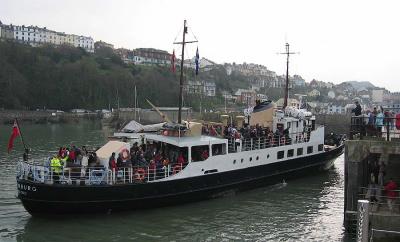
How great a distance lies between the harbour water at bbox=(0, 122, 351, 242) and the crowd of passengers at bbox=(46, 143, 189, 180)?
1.86 m

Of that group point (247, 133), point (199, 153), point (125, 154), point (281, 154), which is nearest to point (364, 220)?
point (125, 154)

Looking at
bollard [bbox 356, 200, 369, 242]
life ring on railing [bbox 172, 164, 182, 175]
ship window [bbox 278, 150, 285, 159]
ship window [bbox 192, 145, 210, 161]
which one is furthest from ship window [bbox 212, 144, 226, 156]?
bollard [bbox 356, 200, 369, 242]

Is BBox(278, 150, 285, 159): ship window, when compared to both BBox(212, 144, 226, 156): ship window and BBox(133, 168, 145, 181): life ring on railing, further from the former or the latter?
BBox(133, 168, 145, 181): life ring on railing

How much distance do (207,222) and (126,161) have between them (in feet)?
14.2

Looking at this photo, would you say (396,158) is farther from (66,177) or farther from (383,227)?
(66,177)

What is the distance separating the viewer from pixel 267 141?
2673cm

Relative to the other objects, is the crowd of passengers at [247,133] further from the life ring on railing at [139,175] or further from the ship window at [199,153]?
the life ring on railing at [139,175]

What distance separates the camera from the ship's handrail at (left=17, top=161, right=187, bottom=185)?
18281 mm

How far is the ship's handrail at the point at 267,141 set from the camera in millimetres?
24422

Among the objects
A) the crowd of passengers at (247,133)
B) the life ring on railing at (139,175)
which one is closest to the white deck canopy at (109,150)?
the life ring on railing at (139,175)

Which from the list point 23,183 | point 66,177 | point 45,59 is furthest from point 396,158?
point 45,59

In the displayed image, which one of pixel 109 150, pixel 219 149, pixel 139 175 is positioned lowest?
pixel 139 175

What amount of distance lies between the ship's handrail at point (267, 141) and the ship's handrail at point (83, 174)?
17.6ft

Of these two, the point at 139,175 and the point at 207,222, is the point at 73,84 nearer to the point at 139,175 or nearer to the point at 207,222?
the point at 139,175
